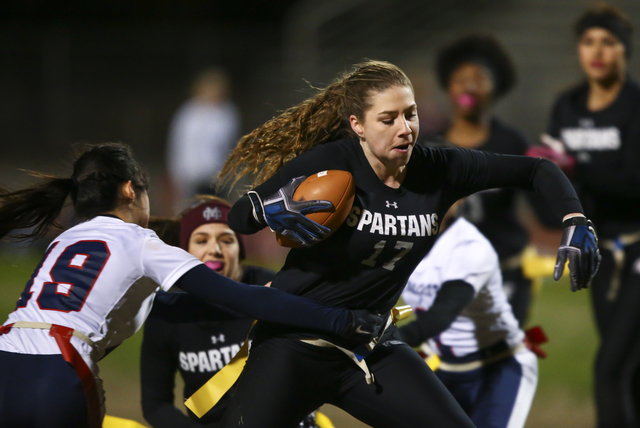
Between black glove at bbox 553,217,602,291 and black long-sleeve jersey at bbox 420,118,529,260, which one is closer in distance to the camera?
black glove at bbox 553,217,602,291

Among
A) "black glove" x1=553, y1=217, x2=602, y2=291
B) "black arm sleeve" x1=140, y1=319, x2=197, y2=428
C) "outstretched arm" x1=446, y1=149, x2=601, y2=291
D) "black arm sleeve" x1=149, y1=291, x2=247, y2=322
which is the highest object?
"outstretched arm" x1=446, y1=149, x2=601, y2=291

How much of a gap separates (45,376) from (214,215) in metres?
1.18

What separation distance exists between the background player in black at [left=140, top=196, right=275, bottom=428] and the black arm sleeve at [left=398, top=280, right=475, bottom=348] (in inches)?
27.6

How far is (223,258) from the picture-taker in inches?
140

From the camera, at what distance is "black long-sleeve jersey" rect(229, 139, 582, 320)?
113 inches

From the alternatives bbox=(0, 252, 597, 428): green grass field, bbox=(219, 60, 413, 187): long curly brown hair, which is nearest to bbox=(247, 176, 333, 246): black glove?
bbox=(219, 60, 413, 187): long curly brown hair

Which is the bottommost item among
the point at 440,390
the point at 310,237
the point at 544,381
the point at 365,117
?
the point at 544,381

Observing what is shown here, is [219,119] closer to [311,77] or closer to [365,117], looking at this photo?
[311,77]

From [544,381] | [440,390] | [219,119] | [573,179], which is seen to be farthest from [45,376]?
[219,119]

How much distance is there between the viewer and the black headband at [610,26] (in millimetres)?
4910

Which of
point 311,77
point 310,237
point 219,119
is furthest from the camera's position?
point 311,77

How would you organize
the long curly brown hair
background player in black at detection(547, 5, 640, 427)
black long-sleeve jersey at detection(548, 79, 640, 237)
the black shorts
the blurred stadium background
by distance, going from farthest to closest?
the blurred stadium background
black long-sleeve jersey at detection(548, 79, 640, 237)
background player in black at detection(547, 5, 640, 427)
the long curly brown hair
the black shorts

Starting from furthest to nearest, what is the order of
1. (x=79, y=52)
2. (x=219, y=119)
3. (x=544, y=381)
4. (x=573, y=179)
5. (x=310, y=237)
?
(x=79, y=52) < (x=219, y=119) < (x=544, y=381) < (x=573, y=179) < (x=310, y=237)

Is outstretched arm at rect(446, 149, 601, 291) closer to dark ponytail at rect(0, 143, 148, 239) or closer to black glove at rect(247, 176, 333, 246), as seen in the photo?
black glove at rect(247, 176, 333, 246)
